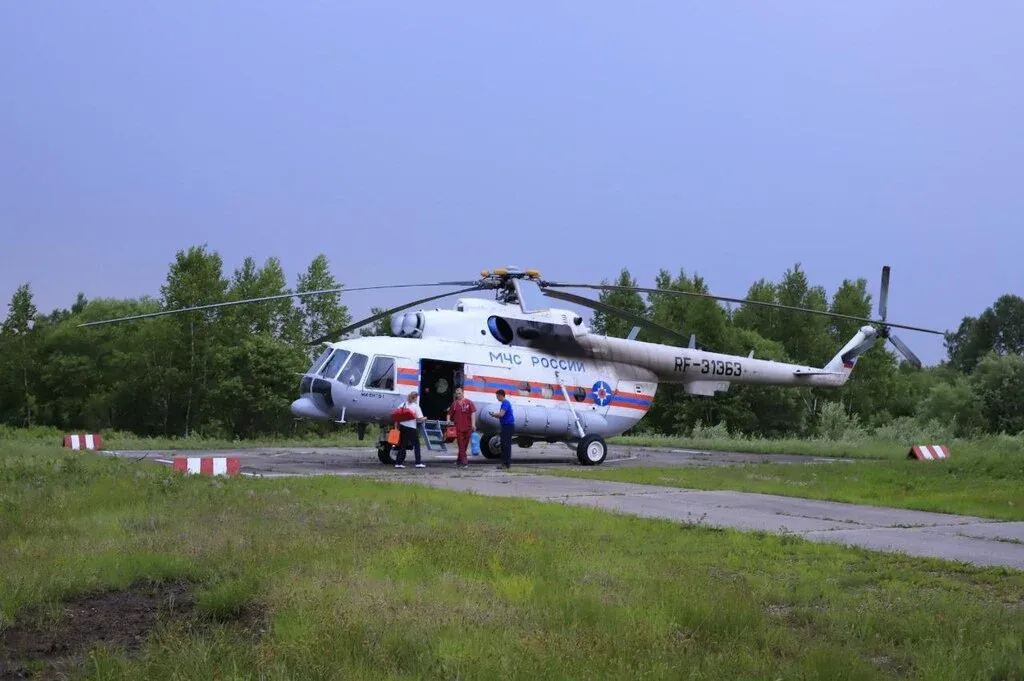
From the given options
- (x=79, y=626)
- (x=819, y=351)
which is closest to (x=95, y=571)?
(x=79, y=626)

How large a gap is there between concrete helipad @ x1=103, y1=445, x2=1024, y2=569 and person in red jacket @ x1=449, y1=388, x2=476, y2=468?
459mm

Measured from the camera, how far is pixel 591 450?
21.4 meters

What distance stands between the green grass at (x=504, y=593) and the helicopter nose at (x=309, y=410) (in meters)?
8.70

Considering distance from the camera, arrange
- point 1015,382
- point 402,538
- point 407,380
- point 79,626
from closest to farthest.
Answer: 1. point 79,626
2. point 402,538
3. point 407,380
4. point 1015,382

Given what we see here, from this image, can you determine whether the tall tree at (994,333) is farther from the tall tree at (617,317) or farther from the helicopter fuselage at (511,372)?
the helicopter fuselage at (511,372)

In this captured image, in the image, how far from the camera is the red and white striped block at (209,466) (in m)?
14.7

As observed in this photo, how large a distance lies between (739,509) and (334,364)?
998 cm

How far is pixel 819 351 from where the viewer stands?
240 feet

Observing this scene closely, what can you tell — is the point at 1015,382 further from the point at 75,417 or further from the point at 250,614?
the point at 75,417

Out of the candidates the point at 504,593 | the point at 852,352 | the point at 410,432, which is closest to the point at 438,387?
the point at 410,432

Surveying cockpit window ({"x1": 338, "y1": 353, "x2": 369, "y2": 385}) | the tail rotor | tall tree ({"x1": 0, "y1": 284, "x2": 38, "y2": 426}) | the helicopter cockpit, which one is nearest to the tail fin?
the tail rotor

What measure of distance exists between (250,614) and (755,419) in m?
61.6

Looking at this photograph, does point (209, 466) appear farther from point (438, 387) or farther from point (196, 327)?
point (196, 327)

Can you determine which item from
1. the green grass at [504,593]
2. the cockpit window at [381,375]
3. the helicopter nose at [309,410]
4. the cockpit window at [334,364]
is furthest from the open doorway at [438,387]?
the green grass at [504,593]
